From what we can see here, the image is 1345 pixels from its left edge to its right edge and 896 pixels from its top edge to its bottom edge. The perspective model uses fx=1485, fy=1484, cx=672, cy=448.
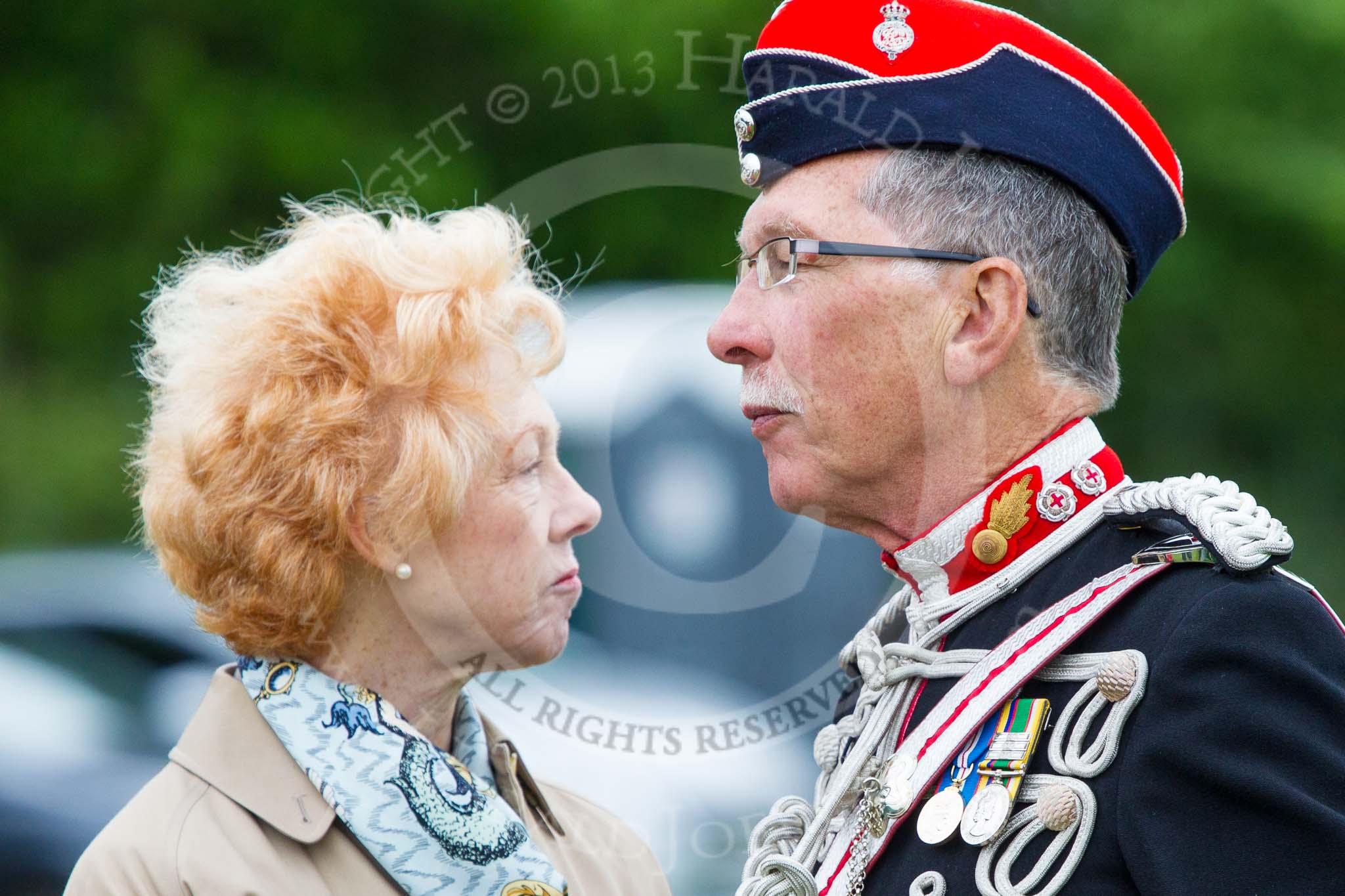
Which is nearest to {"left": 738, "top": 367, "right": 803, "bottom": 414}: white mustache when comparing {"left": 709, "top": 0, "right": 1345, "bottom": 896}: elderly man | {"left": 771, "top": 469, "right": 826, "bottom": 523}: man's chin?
{"left": 709, "top": 0, "right": 1345, "bottom": 896}: elderly man

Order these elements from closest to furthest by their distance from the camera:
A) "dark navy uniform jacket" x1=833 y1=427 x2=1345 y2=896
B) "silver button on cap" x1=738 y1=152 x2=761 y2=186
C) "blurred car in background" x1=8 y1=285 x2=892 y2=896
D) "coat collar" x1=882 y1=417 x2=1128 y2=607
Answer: "dark navy uniform jacket" x1=833 y1=427 x2=1345 y2=896 < "coat collar" x1=882 y1=417 x2=1128 y2=607 < "silver button on cap" x1=738 y1=152 x2=761 y2=186 < "blurred car in background" x1=8 y1=285 x2=892 y2=896

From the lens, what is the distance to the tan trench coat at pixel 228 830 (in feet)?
7.65

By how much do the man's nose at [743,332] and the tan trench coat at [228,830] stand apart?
1.02 meters

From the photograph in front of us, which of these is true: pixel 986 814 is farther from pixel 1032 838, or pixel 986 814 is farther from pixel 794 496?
pixel 794 496

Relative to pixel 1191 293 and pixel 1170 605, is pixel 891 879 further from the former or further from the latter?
pixel 1191 293

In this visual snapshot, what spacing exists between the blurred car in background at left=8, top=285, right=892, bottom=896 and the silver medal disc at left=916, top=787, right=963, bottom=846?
8.70 ft

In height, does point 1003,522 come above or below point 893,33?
below

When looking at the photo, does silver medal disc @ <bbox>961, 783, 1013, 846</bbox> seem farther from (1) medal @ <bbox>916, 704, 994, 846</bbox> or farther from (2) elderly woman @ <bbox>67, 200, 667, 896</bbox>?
(2) elderly woman @ <bbox>67, 200, 667, 896</bbox>

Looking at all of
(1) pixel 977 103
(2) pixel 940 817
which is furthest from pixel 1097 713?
(1) pixel 977 103

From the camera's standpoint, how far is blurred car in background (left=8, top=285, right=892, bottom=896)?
4.82m

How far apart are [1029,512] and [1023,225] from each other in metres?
0.46

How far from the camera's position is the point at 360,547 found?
2.69 metres

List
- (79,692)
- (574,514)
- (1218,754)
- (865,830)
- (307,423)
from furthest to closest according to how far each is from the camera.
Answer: (79,692) < (574,514) < (307,423) < (865,830) < (1218,754)

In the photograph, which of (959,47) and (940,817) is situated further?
(959,47)
